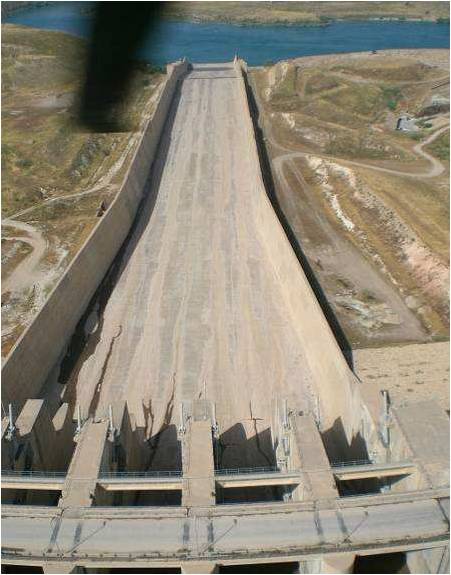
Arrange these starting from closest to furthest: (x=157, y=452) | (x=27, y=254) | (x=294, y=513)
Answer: (x=294, y=513), (x=157, y=452), (x=27, y=254)

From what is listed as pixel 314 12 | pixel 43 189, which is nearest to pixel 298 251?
pixel 43 189

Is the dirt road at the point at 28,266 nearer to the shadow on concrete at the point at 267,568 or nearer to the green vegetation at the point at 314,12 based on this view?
the shadow on concrete at the point at 267,568

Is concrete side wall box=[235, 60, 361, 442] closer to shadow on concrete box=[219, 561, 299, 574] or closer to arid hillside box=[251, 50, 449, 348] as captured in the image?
arid hillside box=[251, 50, 449, 348]

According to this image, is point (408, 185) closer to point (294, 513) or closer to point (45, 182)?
point (45, 182)

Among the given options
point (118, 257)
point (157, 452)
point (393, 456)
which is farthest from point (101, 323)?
point (393, 456)

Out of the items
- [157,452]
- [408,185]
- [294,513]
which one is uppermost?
[408,185]

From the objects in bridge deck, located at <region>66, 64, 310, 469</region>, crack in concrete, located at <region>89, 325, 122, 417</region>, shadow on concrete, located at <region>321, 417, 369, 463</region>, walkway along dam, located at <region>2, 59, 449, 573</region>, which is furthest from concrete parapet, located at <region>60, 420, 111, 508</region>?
shadow on concrete, located at <region>321, 417, 369, 463</region>
